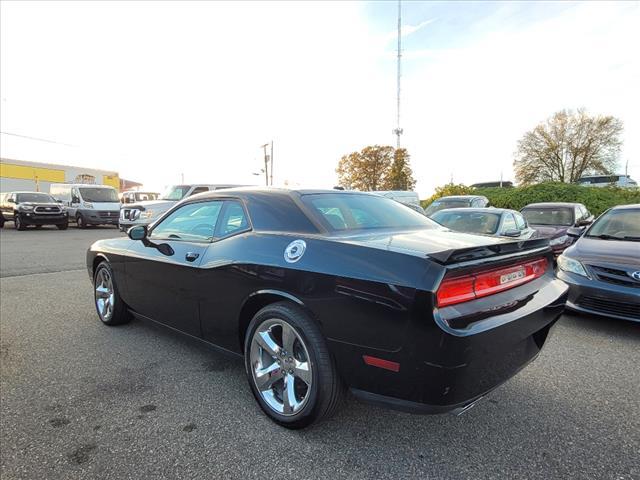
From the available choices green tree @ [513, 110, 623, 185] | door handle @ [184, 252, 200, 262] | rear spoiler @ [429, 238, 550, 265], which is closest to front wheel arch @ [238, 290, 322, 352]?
door handle @ [184, 252, 200, 262]

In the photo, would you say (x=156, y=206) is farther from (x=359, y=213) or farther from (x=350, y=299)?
(x=350, y=299)

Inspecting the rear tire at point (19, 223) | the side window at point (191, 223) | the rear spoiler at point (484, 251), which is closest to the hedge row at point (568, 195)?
the rear spoiler at point (484, 251)

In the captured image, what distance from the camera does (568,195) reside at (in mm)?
17266

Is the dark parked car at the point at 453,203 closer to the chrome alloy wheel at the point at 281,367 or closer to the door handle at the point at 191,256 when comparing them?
the door handle at the point at 191,256

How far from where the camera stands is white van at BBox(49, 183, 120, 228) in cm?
1880

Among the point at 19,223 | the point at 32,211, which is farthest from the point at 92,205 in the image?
the point at 19,223

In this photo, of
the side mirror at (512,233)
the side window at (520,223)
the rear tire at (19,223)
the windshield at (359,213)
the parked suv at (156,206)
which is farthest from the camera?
the rear tire at (19,223)

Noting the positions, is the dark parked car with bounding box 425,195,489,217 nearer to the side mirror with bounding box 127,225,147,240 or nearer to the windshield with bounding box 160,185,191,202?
the windshield with bounding box 160,185,191,202

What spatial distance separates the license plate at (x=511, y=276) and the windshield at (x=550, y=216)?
774 centimetres

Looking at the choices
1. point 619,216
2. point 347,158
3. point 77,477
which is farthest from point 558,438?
point 347,158

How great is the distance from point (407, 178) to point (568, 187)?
76.4 ft

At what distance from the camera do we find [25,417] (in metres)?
2.41

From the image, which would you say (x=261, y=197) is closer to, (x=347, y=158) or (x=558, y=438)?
(x=558, y=438)

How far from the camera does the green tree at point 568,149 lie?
30.9m
